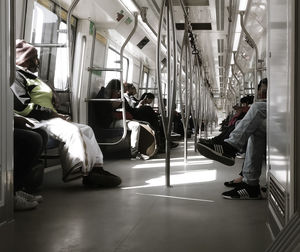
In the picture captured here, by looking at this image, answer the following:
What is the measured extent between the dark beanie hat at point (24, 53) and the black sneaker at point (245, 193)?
1.76 metres

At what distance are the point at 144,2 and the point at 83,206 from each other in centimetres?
281

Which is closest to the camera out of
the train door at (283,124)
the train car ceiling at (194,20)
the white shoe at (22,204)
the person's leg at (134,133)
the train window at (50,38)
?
the train door at (283,124)

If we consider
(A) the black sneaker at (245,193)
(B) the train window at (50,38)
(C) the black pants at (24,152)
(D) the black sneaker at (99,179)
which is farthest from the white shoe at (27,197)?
(B) the train window at (50,38)

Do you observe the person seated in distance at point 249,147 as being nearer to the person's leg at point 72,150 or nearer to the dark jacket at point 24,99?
the person's leg at point 72,150

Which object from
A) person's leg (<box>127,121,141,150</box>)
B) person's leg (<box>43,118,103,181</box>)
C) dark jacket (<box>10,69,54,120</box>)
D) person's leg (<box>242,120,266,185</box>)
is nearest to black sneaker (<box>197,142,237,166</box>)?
person's leg (<box>242,120,266,185</box>)

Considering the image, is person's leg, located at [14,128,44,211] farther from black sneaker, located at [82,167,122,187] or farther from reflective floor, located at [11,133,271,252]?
black sneaker, located at [82,167,122,187]

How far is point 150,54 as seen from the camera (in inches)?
350

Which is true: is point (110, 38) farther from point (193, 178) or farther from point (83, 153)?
point (83, 153)

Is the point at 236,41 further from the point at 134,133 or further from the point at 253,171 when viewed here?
the point at 253,171

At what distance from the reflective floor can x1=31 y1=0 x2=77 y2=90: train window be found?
6.07ft

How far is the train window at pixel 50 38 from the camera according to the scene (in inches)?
178

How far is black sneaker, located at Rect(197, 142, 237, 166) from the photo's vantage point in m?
2.79

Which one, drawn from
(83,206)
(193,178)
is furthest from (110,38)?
(83,206)

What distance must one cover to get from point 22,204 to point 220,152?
1.32 metres
